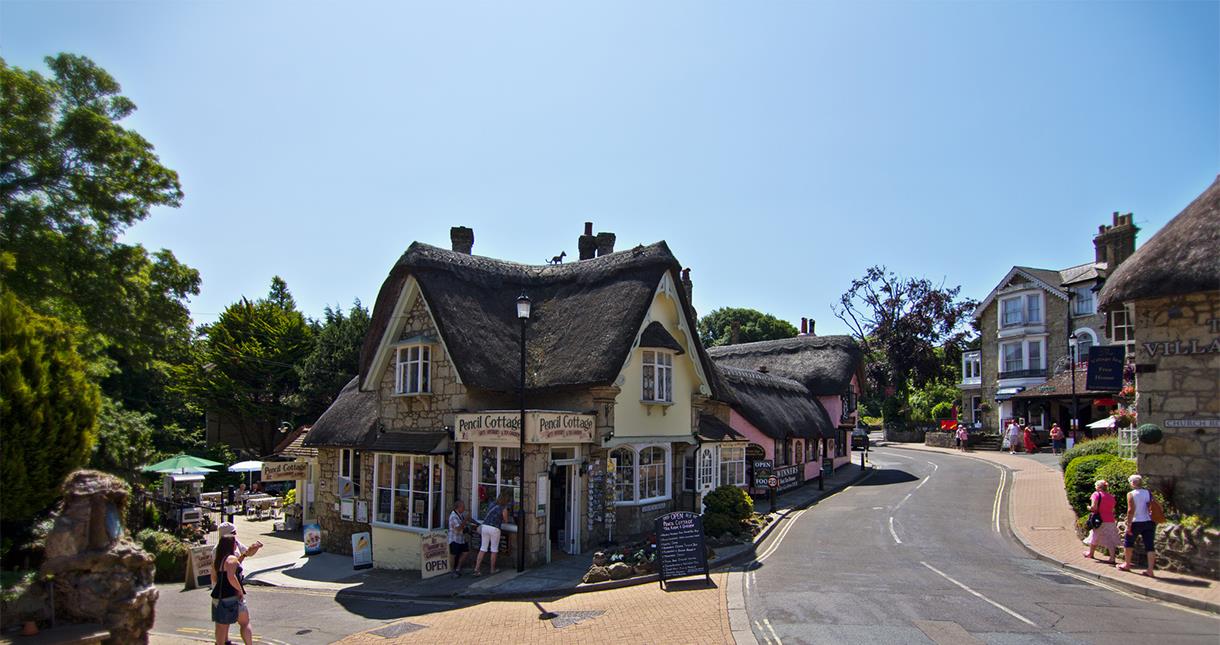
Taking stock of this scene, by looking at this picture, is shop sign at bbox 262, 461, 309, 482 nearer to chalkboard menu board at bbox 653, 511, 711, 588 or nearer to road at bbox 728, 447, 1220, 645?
chalkboard menu board at bbox 653, 511, 711, 588

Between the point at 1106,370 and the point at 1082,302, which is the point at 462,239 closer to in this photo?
the point at 1106,370

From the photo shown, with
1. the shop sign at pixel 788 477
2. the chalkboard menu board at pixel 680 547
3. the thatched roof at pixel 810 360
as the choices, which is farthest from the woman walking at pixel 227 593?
the thatched roof at pixel 810 360

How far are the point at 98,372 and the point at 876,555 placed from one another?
18685 mm

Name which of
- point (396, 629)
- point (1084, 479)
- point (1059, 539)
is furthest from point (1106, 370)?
point (396, 629)

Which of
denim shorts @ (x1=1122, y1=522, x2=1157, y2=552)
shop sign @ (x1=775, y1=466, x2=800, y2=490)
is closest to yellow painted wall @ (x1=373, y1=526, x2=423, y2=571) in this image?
shop sign @ (x1=775, y1=466, x2=800, y2=490)

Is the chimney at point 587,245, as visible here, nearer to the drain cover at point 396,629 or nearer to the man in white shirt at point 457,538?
the man in white shirt at point 457,538

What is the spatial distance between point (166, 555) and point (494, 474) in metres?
9.51

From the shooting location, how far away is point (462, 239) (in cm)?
2309

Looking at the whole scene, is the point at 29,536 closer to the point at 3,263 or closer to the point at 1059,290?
the point at 3,263

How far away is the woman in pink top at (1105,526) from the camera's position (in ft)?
45.1

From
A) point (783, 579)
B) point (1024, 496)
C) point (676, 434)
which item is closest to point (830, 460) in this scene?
point (1024, 496)

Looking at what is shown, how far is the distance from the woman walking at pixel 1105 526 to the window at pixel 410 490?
46.2 ft

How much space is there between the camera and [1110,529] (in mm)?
13820

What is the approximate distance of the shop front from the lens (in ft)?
52.4
